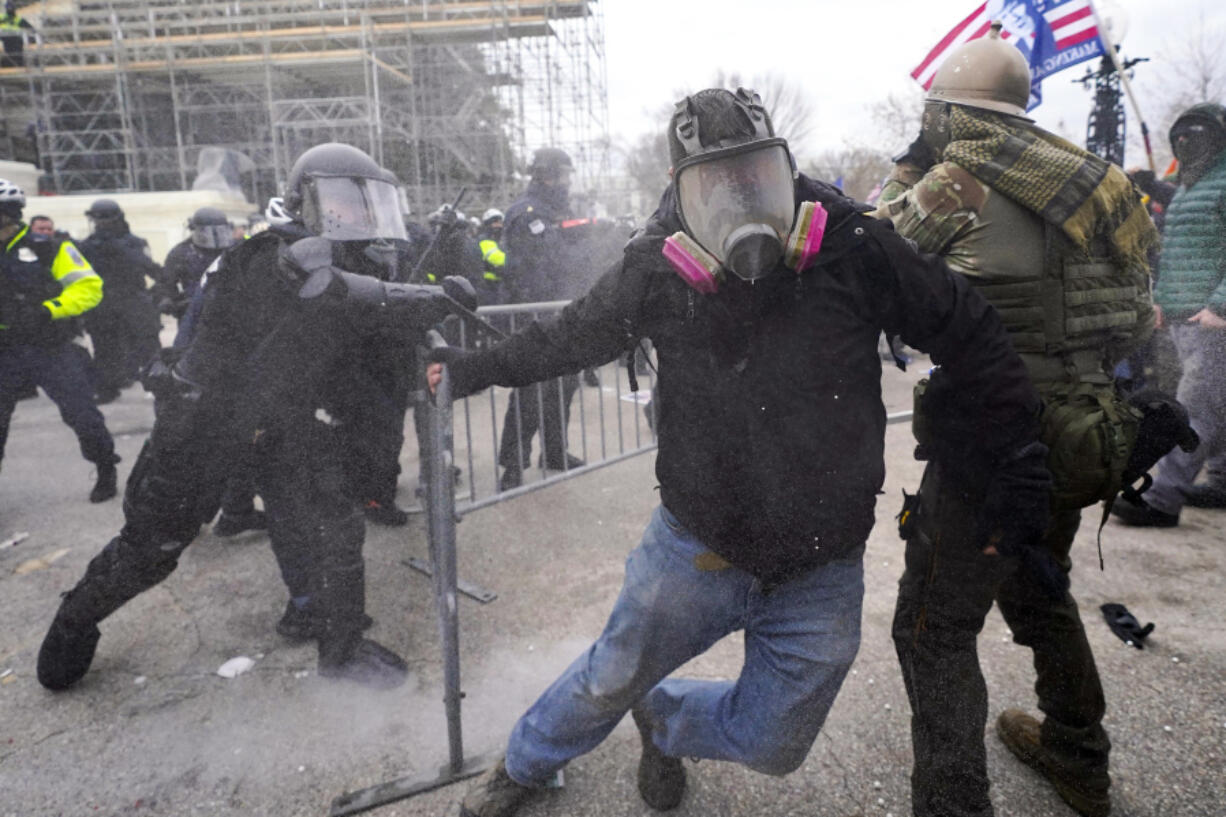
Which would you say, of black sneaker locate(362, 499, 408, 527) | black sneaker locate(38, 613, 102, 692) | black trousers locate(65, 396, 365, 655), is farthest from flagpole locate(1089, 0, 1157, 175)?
black sneaker locate(38, 613, 102, 692)

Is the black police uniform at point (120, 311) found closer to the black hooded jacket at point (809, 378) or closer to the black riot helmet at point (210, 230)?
the black riot helmet at point (210, 230)

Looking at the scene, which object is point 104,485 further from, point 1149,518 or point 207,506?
point 1149,518

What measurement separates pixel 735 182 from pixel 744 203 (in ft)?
0.16

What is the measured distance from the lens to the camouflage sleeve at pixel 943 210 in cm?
195

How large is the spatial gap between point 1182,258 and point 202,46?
26.0 meters

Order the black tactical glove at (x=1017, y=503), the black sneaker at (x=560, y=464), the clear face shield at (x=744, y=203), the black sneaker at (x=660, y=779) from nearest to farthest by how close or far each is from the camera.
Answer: the clear face shield at (x=744, y=203) < the black tactical glove at (x=1017, y=503) < the black sneaker at (x=660, y=779) < the black sneaker at (x=560, y=464)

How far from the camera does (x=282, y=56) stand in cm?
2239

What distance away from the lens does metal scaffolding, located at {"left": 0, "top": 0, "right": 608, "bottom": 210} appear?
22.3 meters

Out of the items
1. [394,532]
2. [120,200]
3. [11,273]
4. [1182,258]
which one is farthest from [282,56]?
[1182,258]

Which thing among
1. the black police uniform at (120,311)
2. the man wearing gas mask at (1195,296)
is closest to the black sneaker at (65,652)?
the man wearing gas mask at (1195,296)

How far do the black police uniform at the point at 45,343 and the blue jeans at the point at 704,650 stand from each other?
15.1 ft

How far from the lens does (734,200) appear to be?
5.30ft

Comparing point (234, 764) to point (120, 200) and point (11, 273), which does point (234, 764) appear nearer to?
point (11, 273)

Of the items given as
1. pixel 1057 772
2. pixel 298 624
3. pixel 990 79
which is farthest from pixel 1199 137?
pixel 298 624
